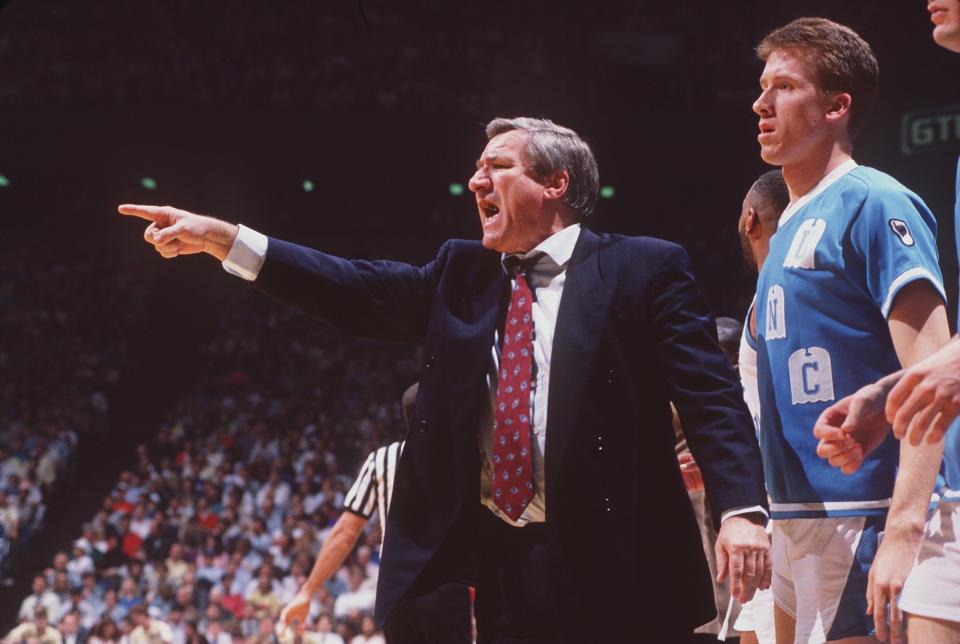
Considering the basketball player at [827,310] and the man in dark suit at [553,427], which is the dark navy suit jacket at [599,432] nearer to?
the man in dark suit at [553,427]

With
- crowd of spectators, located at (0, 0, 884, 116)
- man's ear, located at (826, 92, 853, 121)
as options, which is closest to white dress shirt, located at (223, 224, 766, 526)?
man's ear, located at (826, 92, 853, 121)

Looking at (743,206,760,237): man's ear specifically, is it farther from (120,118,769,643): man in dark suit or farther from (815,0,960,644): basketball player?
(815,0,960,644): basketball player

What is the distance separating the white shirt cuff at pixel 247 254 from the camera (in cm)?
244

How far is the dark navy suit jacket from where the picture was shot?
2326mm

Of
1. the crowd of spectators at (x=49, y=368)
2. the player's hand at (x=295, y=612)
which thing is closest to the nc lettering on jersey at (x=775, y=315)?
the player's hand at (x=295, y=612)

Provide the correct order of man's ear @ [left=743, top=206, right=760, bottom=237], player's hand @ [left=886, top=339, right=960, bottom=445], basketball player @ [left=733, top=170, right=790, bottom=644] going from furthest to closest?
man's ear @ [left=743, top=206, right=760, bottom=237] → basketball player @ [left=733, top=170, right=790, bottom=644] → player's hand @ [left=886, top=339, right=960, bottom=445]

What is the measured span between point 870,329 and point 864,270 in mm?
113

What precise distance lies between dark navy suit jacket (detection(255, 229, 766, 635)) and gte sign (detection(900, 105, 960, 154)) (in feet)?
29.9

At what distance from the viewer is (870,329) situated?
209 centimetres

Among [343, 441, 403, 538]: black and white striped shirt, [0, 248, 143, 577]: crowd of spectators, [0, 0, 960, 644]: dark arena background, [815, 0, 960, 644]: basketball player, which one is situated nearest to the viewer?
[815, 0, 960, 644]: basketball player

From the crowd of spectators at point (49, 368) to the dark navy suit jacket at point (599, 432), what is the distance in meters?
10.2

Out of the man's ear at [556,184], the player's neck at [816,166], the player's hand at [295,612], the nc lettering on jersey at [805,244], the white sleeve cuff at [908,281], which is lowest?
the player's hand at [295,612]

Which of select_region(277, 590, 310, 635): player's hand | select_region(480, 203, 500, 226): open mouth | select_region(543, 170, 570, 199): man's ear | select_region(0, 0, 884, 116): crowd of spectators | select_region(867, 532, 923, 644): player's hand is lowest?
select_region(277, 590, 310, 635): player's hand

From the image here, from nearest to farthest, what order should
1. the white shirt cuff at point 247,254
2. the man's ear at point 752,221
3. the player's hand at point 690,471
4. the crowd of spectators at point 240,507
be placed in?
the white shirt cuff at point 247,254 → the man's ear at point 752,221 → the player's hand at point 690,471 → the crowd of spectators at point 240,507
